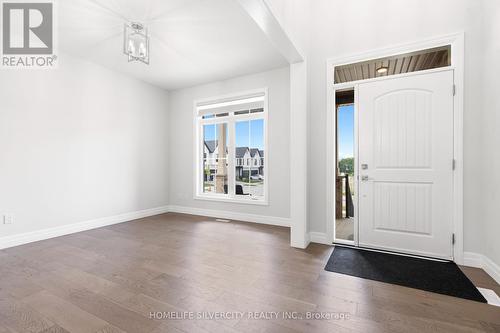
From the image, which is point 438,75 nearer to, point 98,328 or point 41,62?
point 98,328

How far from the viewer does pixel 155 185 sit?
16.9ft

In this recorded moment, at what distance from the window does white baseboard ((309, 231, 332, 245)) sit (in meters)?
1.31

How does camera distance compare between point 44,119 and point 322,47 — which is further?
point 44,119

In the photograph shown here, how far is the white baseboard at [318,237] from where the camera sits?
315 centimetres

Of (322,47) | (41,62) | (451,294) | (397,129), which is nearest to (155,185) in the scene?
(41,62)

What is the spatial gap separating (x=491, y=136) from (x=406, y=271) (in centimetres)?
157

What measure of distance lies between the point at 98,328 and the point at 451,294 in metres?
2.71

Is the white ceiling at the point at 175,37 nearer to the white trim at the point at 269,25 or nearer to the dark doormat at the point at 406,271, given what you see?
the white trim at the point at 269,25

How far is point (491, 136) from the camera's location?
225 cm

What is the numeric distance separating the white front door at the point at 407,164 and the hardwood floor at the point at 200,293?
0.57 m

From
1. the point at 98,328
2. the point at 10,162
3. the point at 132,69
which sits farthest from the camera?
the point at 132,69

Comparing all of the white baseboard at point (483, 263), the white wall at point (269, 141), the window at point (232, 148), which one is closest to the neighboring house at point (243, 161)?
the window at point (232, 148)

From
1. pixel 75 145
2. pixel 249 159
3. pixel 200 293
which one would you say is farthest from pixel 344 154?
pixel 75 145

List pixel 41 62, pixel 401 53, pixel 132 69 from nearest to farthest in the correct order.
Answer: pixel 401 53 → pixel 41 62 → pixel 132 69
